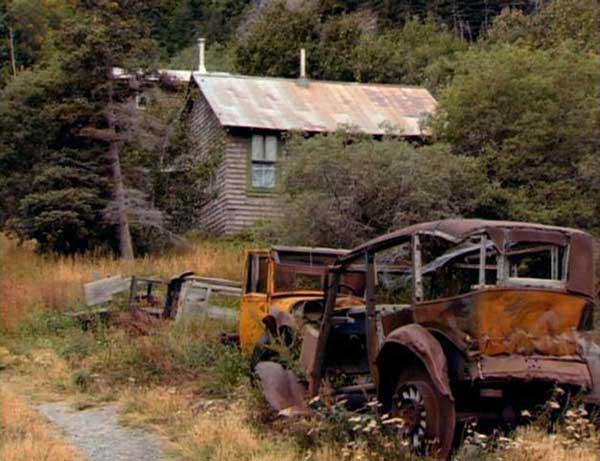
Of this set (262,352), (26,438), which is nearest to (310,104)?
(262,352)

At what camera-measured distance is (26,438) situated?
9469mm

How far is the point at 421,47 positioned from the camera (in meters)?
49.5

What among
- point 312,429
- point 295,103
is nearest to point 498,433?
point 312,429

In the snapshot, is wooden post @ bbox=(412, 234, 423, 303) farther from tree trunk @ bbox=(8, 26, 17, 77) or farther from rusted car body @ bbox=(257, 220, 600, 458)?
tree trunk @ bbox=(8, 26, 17, 77)

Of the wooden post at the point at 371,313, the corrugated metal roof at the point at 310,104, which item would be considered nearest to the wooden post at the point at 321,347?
the wooden post at the point at 371,313

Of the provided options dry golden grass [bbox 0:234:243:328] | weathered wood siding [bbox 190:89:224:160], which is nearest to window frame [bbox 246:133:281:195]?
weathered wood siding [bbox 190:89:224:160]

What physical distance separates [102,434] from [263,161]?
805 inches

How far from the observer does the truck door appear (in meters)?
14.0

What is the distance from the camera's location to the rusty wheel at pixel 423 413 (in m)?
7.71

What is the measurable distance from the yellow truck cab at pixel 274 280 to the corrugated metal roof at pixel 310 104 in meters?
14.7

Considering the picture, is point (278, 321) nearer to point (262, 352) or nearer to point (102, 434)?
point (262, 352)

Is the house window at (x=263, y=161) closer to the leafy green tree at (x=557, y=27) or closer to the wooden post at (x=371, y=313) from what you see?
the leafy green tree at (x=557, y=27)

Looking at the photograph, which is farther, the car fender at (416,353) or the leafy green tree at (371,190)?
the leafy green tree at (371,190)

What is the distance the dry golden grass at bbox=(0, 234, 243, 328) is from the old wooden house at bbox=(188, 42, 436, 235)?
84.3 inches
